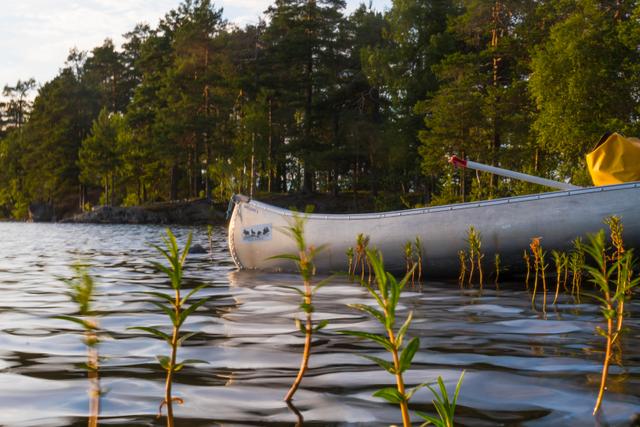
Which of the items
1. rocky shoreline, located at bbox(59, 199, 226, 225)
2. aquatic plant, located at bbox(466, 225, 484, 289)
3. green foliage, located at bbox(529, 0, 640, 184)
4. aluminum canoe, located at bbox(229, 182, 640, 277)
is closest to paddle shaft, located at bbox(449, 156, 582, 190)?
aluminum canoe, located at bbox(229, 182, 640, 277)

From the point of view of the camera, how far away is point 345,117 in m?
47.1

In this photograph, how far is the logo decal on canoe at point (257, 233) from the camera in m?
10.6

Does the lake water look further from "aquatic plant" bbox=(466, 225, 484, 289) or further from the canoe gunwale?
the canoe gunwale

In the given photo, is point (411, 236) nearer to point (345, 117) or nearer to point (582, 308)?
point (582, 308)

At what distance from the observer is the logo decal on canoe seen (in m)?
10.6

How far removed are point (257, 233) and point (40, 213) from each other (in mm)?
59714

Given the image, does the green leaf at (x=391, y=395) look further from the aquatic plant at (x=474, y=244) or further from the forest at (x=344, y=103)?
the forest at (x=344, y=103)

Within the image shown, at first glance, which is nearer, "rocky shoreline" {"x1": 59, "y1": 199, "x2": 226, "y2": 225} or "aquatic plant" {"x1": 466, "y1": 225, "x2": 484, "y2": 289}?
"aquatic plant" {"x1": 466, "y1": 225, "x2": 484, "y2": 289}

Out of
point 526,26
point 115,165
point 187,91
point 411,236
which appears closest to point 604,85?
point 526,26

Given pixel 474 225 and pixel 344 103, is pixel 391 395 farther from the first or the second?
pixel 344 103

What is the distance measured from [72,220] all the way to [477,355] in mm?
52258

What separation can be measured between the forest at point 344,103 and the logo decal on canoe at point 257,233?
41.8 feet

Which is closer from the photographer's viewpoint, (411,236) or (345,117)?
(411,236)

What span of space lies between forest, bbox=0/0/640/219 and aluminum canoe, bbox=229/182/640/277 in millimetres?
12955
